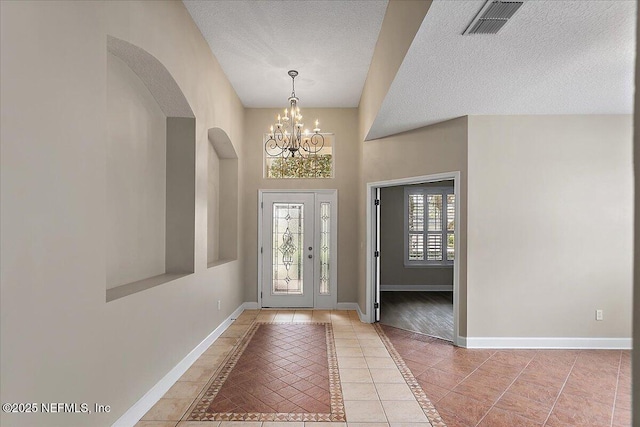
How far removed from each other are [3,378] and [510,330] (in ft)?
15.0

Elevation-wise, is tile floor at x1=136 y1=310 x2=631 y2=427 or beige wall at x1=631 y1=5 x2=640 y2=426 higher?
beige wall at x1=631 y1=5 x2=640 y2=426

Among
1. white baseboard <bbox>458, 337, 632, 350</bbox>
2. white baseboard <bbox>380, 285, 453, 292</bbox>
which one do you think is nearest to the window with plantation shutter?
white baseboard <bbox>380, 285, 453, 292</bbox>

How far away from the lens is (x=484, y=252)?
4.43m

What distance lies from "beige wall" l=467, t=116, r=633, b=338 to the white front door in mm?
2597

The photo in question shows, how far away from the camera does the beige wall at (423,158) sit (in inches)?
176

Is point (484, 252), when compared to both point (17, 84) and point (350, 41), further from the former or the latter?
point (17, 84)

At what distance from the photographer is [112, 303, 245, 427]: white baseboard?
8.60 feet

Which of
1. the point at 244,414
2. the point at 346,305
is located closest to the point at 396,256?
the point at 346,305

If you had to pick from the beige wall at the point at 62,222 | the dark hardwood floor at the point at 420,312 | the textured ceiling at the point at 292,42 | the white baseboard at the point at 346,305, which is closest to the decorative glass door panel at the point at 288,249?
the white baseboard at the point at 346,305

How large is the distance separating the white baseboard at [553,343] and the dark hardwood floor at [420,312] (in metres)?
0.42

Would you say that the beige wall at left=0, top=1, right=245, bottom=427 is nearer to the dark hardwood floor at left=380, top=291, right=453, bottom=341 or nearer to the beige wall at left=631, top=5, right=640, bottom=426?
the beige wall at left=631, top=5, right=640, bottom=426

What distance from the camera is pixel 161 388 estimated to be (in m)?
3.12

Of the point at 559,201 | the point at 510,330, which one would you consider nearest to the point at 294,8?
the point at 559,201

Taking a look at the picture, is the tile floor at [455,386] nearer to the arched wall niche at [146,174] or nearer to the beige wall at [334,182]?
the arched wall niche at [146,174]
